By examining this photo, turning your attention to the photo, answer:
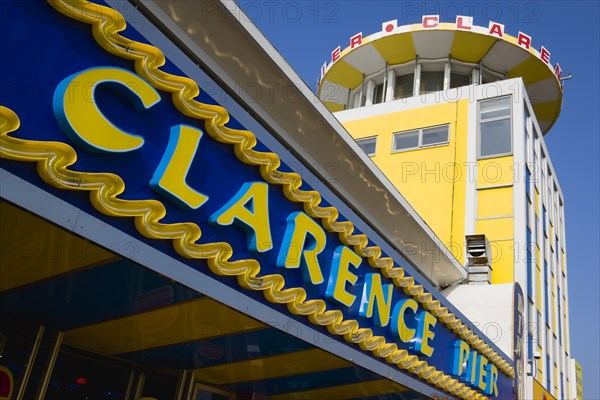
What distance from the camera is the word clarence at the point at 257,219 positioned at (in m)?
3.65

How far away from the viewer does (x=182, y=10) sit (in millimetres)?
5246

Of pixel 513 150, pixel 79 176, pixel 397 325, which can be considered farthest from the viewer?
pixel 513 150

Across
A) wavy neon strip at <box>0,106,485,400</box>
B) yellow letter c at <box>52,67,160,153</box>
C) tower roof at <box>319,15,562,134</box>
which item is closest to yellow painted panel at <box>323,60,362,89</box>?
tower roof at <box>319,15,562,134</box>

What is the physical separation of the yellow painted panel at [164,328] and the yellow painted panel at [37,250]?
3.08ft

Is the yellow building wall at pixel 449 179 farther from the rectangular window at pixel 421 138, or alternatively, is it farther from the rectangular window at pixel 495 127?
the rectangular window at pixel 495 127

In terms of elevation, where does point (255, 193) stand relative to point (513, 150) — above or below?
below

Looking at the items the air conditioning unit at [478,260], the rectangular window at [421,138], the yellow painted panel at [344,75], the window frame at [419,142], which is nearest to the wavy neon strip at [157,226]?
the air conditioning unit at [478,260]

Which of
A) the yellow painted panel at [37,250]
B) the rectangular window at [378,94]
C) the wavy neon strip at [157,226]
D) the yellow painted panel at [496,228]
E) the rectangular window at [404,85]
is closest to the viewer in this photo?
the wavy neon strip at [157,226]

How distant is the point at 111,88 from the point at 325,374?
432cm

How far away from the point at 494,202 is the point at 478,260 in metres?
3.08

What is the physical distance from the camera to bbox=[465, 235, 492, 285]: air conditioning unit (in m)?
13.7

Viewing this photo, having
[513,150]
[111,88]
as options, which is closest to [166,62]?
[111,88]

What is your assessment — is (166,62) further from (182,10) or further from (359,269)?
(359,269)

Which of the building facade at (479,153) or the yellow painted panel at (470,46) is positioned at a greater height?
the yellow painted panel at (470,46)
